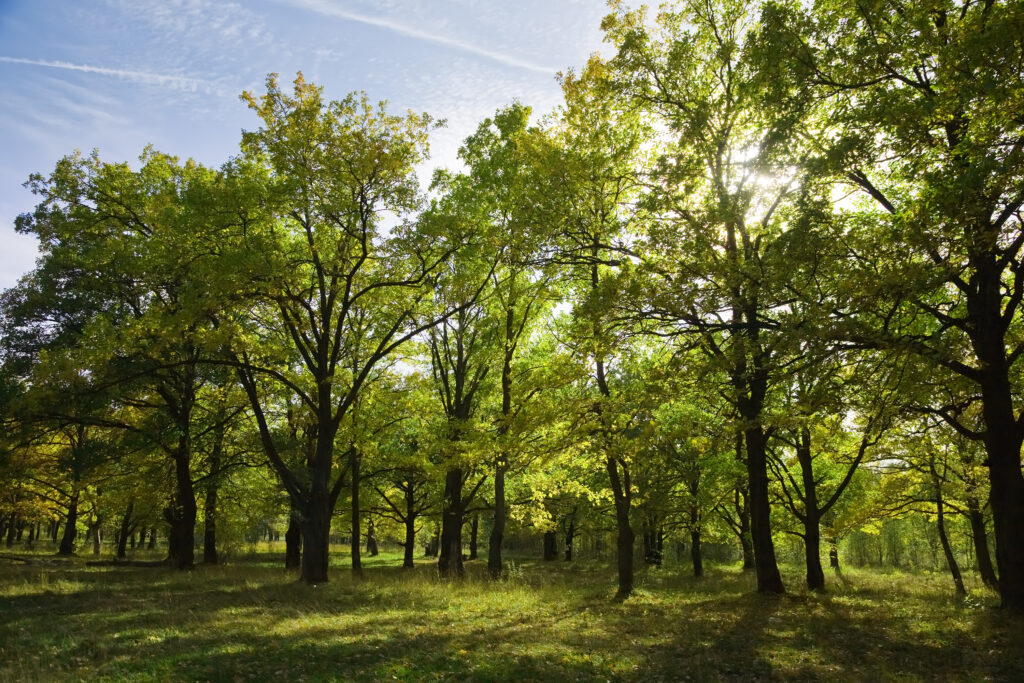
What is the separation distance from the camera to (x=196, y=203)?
49.2ft

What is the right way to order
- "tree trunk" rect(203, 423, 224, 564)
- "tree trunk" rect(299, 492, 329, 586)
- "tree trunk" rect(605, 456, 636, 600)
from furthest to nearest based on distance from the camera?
"tree trunk" rect(203, 423, 224, 564) < "tree trunk" rect(299, 492, 329, 586) < "tree trunk" rect(605, 456, 636, 600)

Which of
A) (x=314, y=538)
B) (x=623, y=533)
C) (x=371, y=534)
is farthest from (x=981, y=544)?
(x=371, y=534)

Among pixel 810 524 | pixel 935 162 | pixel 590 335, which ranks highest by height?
pixel 935 162

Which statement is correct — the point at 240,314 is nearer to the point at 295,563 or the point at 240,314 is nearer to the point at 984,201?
the point at 295,563

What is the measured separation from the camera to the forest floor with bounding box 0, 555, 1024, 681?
788 centimetres

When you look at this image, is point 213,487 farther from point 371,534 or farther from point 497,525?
point 371,534

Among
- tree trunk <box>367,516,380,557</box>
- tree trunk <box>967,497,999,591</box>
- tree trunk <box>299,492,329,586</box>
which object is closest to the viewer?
tree trunk <box>299,492,329,586</box>

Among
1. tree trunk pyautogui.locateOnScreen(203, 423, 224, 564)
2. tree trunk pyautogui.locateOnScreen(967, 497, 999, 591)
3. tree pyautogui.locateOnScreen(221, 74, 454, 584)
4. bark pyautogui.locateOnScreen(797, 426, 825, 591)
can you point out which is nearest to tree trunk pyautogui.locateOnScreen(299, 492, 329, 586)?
tree pyautogui.locateOnScreen(221, 74, 454, 584)

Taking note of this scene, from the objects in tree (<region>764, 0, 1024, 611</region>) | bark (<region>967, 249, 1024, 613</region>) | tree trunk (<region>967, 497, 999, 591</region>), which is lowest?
tree trunk (<region>967, 497, 999, 591</region>)

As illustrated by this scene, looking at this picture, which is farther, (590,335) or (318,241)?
(318,241)

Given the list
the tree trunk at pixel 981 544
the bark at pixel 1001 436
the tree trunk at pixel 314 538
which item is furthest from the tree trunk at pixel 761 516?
the tree trunk at pixel 314 538

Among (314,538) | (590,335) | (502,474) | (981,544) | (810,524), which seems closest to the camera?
(590,335)

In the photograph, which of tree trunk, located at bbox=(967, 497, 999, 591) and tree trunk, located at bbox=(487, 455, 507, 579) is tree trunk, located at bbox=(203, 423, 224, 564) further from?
tree trunk, located at bbox=(967, 497, 999, 591)

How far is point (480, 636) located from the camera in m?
10.3
